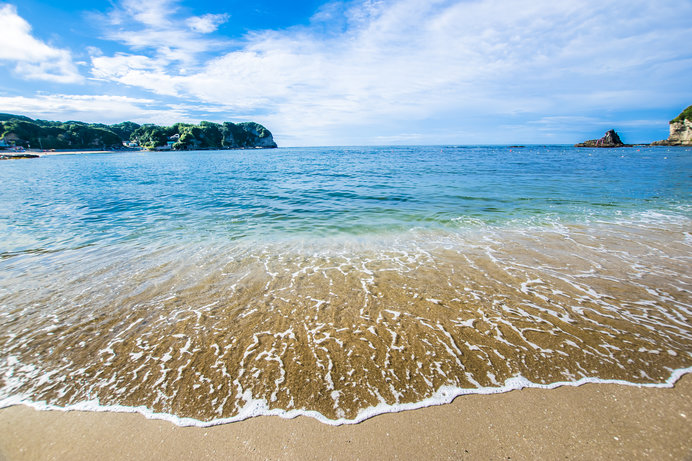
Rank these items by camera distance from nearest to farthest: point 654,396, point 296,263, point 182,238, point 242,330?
1. point 654,396
2. point 242,330
3. point 296,263
4. point 182,238

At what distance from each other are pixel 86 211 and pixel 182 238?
9139 millimetres

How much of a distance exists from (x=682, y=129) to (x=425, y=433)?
17691 centimetres

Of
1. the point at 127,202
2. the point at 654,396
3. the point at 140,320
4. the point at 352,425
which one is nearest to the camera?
the point at 352,425

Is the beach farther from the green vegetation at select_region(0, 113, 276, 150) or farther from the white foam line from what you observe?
the green vegetation at select_region(0, 113, 276, 150)

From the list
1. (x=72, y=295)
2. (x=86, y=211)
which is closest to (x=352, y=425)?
(x=72, y=295)

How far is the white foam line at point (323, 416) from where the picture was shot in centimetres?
304

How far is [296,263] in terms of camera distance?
7.54 meters

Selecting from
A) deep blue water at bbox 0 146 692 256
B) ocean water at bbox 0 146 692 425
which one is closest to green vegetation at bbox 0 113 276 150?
deep blue water at bbox 0 146 692 256

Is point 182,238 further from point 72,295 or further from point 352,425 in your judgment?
point 352,425

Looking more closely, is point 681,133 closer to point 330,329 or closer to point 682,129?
point 682,129

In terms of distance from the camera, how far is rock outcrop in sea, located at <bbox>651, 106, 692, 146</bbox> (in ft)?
350

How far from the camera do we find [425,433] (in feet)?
9.36

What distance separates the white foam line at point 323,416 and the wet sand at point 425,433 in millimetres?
60

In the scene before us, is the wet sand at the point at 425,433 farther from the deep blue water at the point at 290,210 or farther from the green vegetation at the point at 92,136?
the green vegetation at the point at 92,136
